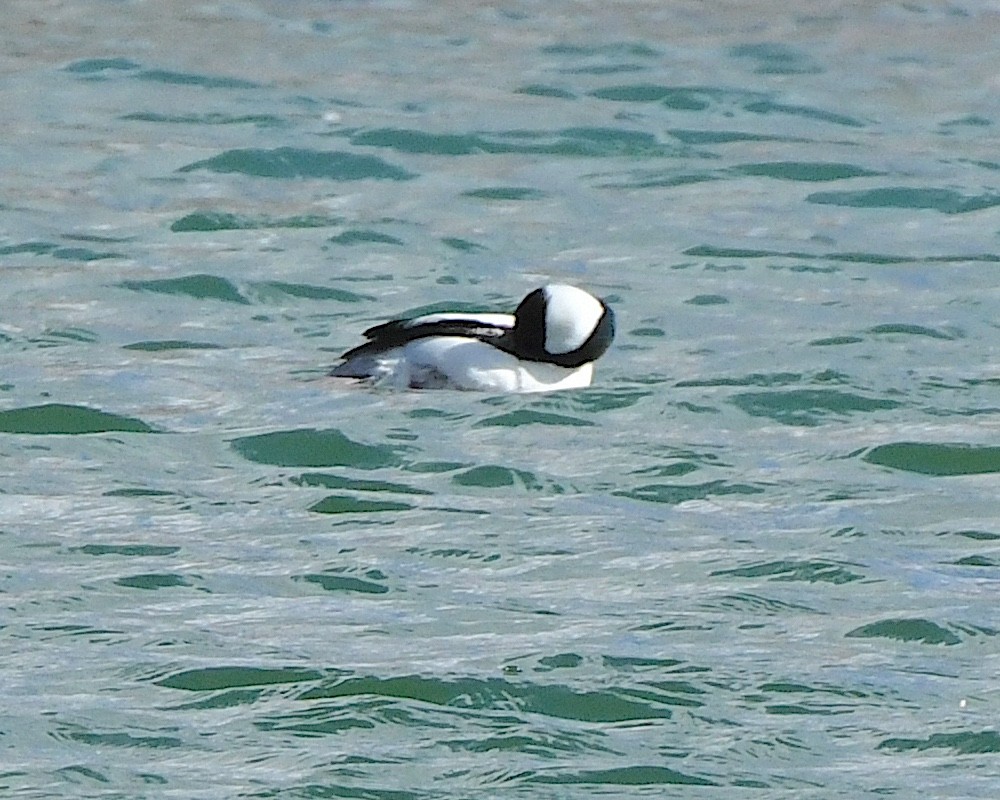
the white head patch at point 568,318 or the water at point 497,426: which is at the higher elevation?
the white head patch at point 568,318

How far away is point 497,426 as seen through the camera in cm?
876

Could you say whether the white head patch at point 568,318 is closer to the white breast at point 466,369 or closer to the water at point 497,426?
the white breast at point 466,369

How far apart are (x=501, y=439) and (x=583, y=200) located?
3.88 metres

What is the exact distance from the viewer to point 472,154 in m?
13.2

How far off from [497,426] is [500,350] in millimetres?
501

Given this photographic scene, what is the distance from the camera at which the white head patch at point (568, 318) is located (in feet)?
29.7

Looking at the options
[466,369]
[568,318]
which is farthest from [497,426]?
[568,318]

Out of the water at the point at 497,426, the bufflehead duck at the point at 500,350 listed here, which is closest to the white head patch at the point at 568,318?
the bufflehead duck at the point at 500,350

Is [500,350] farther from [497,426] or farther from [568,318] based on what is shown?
[497,426]

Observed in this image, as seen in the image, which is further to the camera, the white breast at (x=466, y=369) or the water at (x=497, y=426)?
the white breast at (x=466, y=369)

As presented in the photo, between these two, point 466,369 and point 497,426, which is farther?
point 466,369

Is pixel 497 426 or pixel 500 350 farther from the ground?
pixel 500 350

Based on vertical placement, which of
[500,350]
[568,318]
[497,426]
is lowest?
[497,426]

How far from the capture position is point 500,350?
30.2ft
